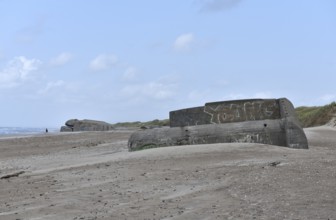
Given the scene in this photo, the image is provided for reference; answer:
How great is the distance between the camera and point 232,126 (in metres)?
13.9

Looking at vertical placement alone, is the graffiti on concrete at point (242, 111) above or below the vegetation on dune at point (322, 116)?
below

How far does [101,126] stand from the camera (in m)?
52.1

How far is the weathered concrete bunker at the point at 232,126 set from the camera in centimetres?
1351

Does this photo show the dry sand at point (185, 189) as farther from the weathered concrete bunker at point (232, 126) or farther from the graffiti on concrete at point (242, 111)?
the graffiti on concrete at point (242, 111)

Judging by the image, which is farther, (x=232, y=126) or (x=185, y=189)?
(x=232, y=126)

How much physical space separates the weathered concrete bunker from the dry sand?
227 centimetres

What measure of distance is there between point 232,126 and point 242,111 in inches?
40.6

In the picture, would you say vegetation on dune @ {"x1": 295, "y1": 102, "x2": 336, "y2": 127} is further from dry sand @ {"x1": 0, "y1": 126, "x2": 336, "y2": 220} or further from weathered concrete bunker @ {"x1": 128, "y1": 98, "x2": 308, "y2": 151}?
dry sand @ {"x1": 0, "y1": 126, "x2": 336, "y2": 220}

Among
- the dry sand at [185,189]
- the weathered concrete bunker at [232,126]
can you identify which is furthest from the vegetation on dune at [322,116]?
the dry sand at [185,189]

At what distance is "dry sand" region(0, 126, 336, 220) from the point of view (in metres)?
5.53

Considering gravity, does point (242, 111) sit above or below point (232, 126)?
above

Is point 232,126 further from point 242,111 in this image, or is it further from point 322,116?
point 322,116

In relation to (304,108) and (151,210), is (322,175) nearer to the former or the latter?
(151,210)

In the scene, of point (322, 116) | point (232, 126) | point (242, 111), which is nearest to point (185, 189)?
point (232, 126)
